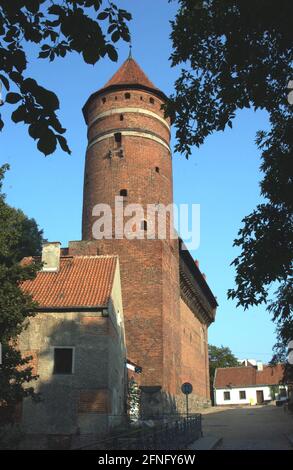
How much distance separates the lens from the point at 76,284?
17.4 m

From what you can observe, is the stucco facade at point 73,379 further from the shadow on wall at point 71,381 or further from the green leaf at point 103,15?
the green leaf at point 103,15

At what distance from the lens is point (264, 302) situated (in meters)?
8.84

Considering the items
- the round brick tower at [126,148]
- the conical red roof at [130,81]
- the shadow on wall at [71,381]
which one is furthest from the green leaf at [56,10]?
the conical red roof at [130,81]

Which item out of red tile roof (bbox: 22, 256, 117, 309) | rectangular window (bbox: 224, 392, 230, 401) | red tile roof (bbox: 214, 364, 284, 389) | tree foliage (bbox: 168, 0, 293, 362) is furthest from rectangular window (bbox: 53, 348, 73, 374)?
rectangular window (bbox: 224, 392, 230, 401)

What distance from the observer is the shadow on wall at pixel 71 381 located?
47.5 feet

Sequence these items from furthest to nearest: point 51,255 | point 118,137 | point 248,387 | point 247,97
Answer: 1. point 248,387
2. point 118,137
3. point 51,255
4. point 247,97

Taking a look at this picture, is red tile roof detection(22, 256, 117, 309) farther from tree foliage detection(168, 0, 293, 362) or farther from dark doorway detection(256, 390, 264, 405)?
dark doorway detection(256, 390, 264, 405)

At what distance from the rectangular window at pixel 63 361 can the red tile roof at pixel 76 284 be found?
1.38 m

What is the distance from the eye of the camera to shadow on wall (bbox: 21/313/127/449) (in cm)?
1448

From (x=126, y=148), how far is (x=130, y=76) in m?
4.54

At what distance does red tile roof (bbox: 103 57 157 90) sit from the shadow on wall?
14261 millimetres

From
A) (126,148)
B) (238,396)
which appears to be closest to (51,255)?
(126,148)

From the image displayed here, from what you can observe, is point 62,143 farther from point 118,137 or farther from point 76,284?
point 118,137
